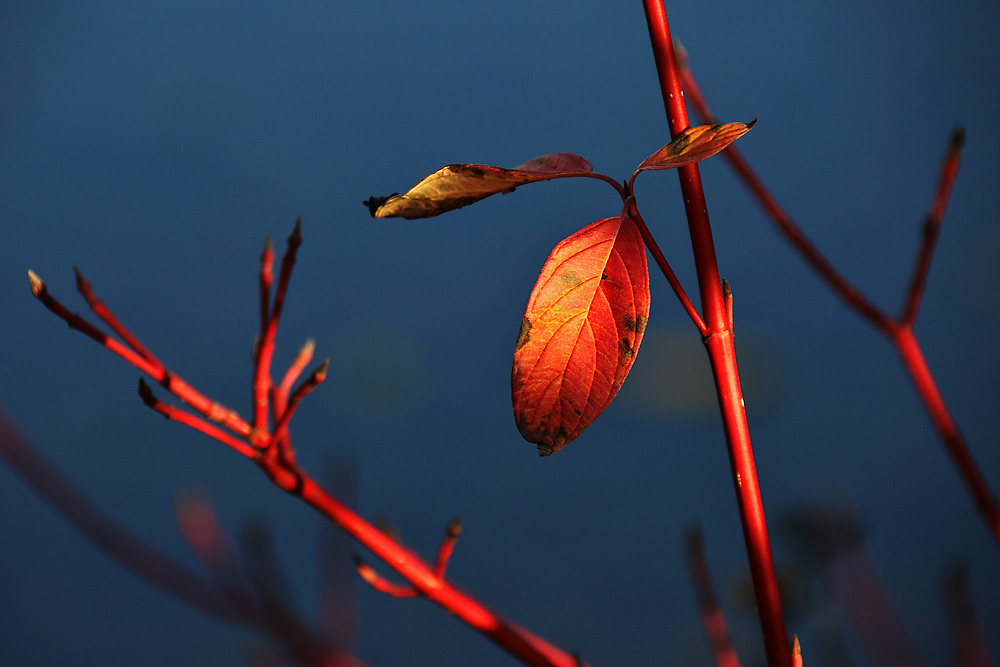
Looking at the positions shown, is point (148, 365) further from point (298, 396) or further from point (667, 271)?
point (667, 271)

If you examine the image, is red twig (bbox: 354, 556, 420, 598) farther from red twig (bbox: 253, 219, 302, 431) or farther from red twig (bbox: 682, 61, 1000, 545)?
red twig (bbox: 682, 61, 1000, 545)

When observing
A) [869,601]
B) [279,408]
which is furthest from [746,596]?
[279,408]

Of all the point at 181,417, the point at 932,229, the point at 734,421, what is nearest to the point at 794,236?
the point at 932,229

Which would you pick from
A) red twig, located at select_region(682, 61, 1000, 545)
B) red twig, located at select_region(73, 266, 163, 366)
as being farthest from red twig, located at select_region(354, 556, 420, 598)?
red twig, located at select_region(682, 61, 1000, 545)

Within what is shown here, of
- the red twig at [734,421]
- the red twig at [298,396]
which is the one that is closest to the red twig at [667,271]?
the red twig at [734,421]

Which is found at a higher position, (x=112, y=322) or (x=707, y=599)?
(x=112, y=322)

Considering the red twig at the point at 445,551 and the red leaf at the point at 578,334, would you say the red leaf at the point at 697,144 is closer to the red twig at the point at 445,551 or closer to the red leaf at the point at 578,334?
the red leaf at the point at 578,334

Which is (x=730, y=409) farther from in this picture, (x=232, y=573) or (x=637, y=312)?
(x=232, y=573)
